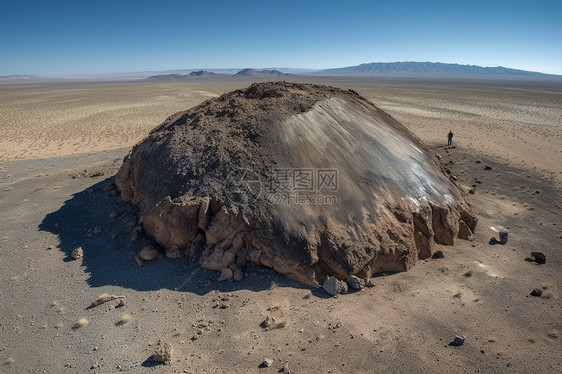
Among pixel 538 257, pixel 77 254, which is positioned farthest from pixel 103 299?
pixel 538 257

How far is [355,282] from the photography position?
827cm

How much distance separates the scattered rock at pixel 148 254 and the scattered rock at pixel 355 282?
15.7ft

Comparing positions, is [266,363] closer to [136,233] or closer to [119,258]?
[119,258]

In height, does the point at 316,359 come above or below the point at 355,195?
below

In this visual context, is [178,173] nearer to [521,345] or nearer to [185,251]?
[185,251]

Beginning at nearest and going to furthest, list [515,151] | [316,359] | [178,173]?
1. [316,359]
2. [178,173]
3. [515,151]

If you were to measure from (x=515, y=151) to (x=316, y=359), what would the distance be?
2304 cm

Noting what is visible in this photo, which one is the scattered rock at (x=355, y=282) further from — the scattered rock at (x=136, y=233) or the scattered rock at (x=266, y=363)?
the scattered rock at (x=136, y=233)

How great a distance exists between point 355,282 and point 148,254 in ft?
16.7

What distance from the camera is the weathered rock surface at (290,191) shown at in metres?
8.64

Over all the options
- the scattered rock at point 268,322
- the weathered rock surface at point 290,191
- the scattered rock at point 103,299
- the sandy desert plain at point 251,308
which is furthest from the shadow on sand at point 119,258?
the scattered rock at point 268,322

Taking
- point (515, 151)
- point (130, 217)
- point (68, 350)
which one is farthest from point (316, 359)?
point (515, 151)

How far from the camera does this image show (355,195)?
9703 millimetres

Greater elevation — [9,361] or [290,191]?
[290,191]
